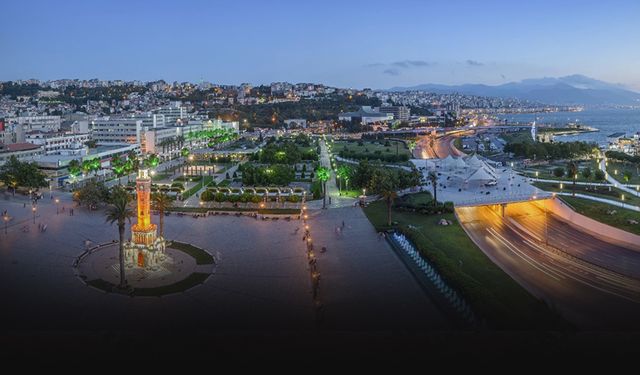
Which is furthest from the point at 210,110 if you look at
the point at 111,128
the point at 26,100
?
the point at 111,128

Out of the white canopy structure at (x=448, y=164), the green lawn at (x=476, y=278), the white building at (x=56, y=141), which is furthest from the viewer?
the white building at (x=56, y=141)

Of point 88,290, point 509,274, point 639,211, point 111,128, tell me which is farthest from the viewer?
point 111,128

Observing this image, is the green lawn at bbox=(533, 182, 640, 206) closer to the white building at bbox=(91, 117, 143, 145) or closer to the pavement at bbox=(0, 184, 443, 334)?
the pavement at bbox=(0, 184, 443, 334)

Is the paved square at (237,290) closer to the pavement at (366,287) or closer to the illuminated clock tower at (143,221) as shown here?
the pavement at (366,287)

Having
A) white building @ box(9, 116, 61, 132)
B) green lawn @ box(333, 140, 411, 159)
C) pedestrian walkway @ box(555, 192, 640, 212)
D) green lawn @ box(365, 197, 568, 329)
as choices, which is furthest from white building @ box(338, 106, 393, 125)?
green lawn @ box(365, 197, 568, 329)

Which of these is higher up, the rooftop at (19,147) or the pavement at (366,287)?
the rooftop at (19,147)

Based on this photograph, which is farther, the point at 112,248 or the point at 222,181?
the point at 222,181

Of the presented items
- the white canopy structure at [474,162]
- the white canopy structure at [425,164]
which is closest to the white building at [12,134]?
the white canopy structure at [425,164]

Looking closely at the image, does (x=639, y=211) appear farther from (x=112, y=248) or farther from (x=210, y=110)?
(x=210, y=110)
